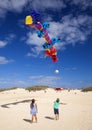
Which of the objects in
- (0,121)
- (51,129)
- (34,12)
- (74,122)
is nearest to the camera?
(51,129)

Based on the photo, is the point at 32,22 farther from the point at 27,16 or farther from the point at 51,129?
the point at 51,129

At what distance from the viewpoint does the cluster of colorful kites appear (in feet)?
70.8

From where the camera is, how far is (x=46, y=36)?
75.3 feet

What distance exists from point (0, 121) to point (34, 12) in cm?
1079

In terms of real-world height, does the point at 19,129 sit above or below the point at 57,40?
below

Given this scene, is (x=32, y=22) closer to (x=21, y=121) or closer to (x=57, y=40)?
(x=57, y=40)

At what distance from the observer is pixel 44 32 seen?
73.9 feet

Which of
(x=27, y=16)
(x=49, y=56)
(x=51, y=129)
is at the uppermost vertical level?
(x=27, y=16)

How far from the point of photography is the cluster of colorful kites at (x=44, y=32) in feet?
70.8

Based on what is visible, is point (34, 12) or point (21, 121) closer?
point (21, 121)

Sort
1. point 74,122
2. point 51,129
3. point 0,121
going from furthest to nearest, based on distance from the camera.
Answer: point 0,121
point 74,122
point 51,129

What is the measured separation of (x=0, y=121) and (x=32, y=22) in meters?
9.88

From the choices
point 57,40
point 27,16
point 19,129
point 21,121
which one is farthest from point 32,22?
point 19,129

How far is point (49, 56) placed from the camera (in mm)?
25016
